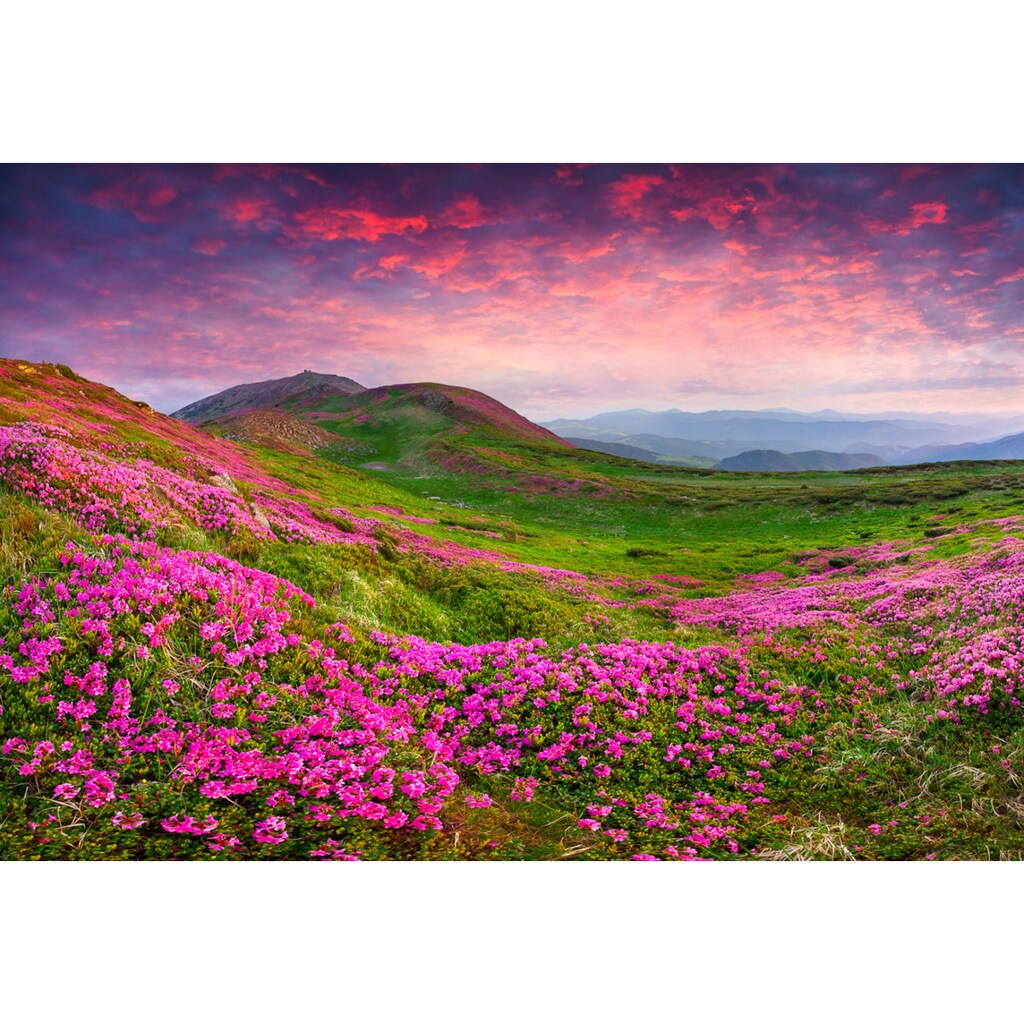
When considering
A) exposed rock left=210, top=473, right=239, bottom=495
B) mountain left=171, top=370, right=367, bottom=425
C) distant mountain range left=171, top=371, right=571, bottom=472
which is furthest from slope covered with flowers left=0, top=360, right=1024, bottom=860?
mountain left=171, top=370, right=367, bottom=425

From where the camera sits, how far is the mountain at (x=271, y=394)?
350 ft

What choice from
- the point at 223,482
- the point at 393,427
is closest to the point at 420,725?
the point at 223,482

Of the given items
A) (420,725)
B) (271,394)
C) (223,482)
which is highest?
(271,394)

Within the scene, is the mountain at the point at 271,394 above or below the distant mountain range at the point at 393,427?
above

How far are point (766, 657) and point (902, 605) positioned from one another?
3375mm

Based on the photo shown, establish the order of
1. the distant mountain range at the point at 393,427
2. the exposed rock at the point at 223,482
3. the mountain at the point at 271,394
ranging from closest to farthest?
the exposed rock at the point at 223,482 → the distant mountain range at the point at 393,427 → the mountain at the point at 271,394

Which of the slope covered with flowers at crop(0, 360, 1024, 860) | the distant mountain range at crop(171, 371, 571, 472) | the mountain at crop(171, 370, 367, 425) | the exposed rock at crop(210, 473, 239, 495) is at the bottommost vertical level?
the slope covered with flowers at crop(0, 360, 1024, 860)

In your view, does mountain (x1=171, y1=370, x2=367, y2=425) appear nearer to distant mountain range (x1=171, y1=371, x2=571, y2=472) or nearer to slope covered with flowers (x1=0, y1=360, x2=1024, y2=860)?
distant mountain range (x1=171, y1=371, x2=571, y2=472)

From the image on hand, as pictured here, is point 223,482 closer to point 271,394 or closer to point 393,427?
point 393,427

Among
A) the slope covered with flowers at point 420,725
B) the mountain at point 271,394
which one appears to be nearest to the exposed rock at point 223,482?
the slope covered with flowers at point 420,725

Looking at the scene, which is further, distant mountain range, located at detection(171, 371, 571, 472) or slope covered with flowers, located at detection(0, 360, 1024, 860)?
distant mountain range, located at detection(171, 371, 571, 472)

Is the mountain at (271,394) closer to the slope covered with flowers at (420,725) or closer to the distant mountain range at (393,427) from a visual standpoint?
the distant mountain range at (393,427)

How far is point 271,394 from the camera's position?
441ft

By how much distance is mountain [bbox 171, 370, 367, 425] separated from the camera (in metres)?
107
